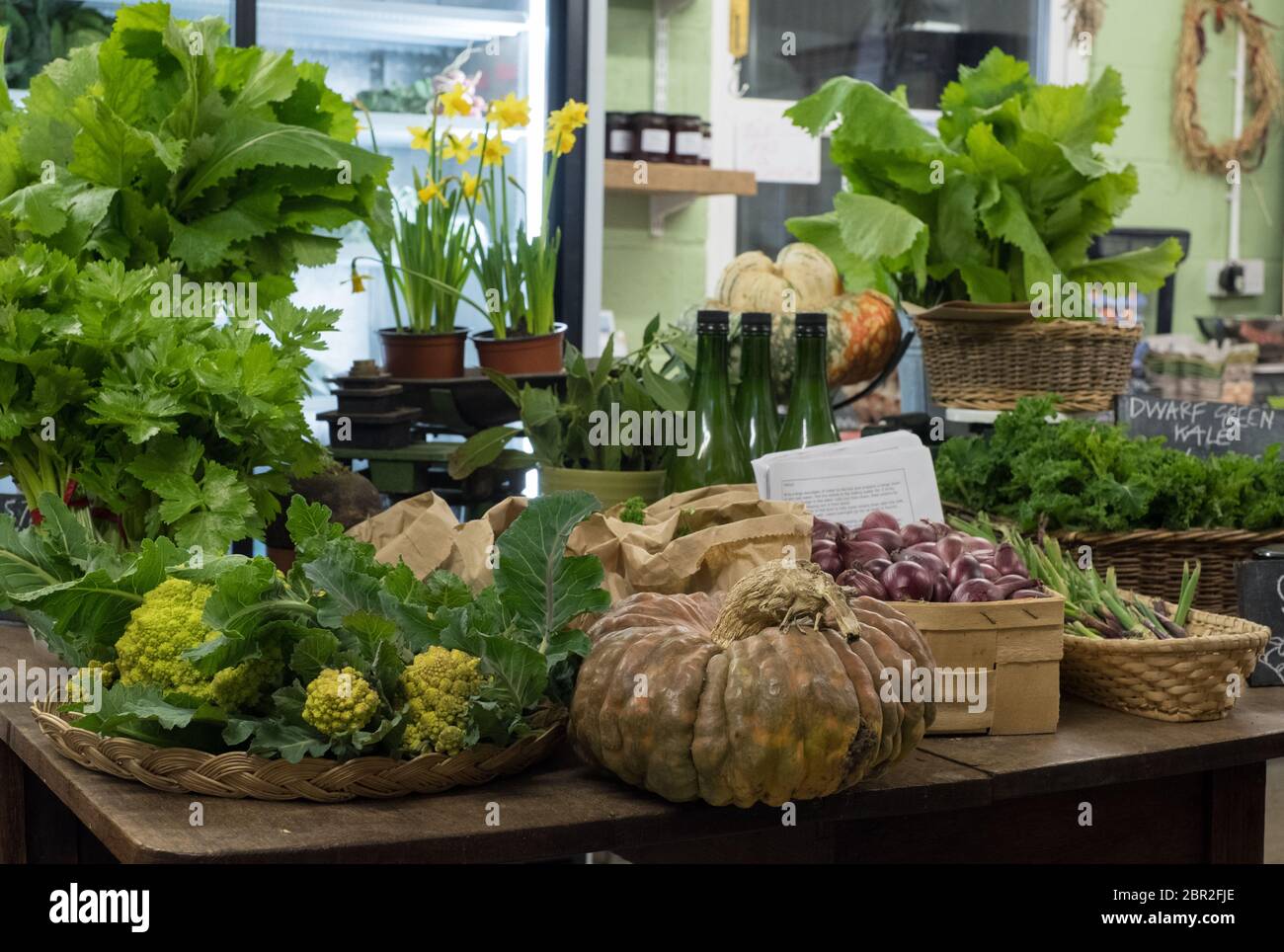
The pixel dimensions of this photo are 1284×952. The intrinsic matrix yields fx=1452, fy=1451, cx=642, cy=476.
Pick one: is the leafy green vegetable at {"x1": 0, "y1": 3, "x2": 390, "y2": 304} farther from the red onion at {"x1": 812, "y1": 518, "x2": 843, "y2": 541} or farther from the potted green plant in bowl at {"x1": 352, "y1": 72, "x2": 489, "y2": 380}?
the red onion at {"x1": 812, "y1": 518, "x2": 843, "y2": 541}

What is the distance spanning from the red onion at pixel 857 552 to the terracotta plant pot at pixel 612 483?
0.34 m

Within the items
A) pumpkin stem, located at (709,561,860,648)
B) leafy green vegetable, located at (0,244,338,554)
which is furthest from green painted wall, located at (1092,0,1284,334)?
pumpkin stem, located at (709,561,860,648)

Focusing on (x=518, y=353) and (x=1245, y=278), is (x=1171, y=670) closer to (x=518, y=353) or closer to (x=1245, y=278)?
(x=518, y=353)

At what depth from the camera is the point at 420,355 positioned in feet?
6.77

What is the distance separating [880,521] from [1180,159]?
356 cm

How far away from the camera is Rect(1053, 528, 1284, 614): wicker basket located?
1.62 metres

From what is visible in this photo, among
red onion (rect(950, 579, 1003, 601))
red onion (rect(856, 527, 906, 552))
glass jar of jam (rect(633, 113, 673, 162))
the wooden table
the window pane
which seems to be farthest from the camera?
the window pane

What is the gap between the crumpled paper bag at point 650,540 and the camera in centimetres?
129

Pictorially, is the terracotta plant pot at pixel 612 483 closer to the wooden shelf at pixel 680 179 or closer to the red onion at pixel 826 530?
the red onion at pixel 826 530

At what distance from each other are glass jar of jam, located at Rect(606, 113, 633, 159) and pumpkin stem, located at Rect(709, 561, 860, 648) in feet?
8.21

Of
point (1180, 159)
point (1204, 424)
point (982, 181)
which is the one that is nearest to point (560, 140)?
point (982, 181)

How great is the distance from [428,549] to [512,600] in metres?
0.25
